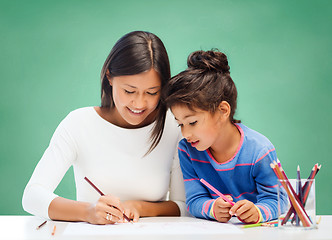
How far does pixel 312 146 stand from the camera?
3207 mm

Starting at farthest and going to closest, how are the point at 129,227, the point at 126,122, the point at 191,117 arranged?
the point at 126,122
the point at 191,117
the point at 129,227

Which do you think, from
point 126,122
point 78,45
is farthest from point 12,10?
point 126,122

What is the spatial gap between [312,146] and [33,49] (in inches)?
76.7

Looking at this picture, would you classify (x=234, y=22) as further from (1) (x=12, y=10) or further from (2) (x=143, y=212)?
(2) (x=143, y=212)

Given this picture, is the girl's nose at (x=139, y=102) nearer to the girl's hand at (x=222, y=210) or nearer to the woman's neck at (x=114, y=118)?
the woman's neck at (x=114, y=118)

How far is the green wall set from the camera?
125 inches

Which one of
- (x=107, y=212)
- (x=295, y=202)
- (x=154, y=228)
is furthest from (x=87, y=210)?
(x=295, y=202)

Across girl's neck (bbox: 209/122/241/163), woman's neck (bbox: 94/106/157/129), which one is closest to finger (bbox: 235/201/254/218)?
girl's neck (bbox: 209/122/241/163)

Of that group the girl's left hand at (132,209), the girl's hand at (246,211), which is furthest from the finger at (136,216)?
the girl's hand at (246,211)

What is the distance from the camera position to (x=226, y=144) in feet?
4.92

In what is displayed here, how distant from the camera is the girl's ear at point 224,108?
1468mm

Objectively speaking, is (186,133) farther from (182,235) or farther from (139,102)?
(182,235)

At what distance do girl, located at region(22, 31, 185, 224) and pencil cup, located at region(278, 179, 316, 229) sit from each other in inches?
17.8

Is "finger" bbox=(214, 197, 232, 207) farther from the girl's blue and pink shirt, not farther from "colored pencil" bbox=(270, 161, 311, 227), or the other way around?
"colored pencil" bbox=(270, 161, 311, 227)
